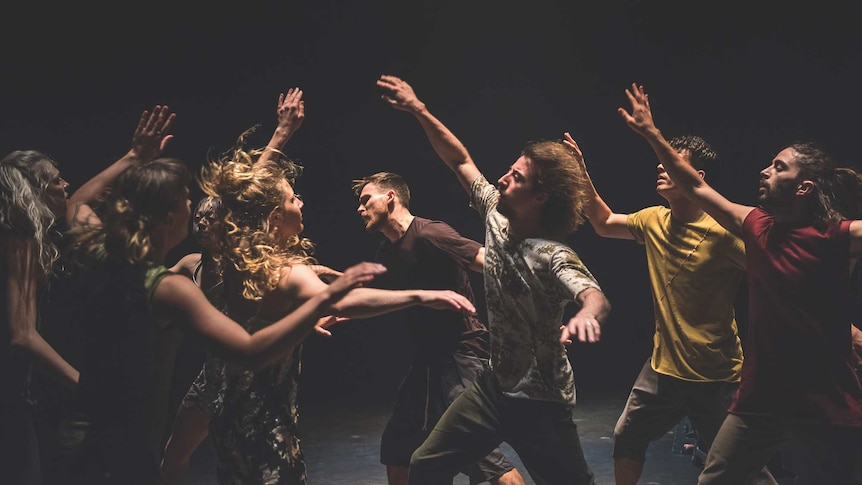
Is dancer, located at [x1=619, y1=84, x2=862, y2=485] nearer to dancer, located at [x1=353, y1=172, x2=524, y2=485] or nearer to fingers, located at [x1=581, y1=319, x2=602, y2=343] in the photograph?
fingers, located at [x1=581, y1=319, x2=602, y2=343]

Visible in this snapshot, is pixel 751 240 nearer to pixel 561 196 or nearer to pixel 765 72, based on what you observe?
pixel 561 196

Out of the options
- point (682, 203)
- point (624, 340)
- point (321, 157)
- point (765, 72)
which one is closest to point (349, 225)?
point (321, 157)

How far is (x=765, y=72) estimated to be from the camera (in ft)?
22.3

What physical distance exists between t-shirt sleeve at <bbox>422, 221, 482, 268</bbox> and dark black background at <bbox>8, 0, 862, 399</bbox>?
2.93 metres

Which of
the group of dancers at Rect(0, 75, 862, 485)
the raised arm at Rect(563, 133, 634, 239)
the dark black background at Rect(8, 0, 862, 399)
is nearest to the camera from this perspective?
the group of dancers at Rect(0, 75, 862, 485)

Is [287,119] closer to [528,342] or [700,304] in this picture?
[528,342]

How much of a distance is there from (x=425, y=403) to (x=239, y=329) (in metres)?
1.68

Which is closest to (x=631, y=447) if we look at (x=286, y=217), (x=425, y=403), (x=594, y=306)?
(x=425, y=403)

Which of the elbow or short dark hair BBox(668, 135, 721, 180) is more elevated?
short dark hair BBox(668, 135, 721, 180)

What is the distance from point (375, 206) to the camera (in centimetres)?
410

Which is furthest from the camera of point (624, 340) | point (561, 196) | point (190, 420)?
point (624, 340)

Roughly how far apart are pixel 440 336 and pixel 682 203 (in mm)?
1114

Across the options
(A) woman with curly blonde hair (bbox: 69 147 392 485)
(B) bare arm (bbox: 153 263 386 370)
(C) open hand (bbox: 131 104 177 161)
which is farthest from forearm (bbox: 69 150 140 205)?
(B) bare arm (bbox: 153 263 386 370)

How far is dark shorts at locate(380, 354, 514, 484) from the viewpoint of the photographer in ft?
12.2
